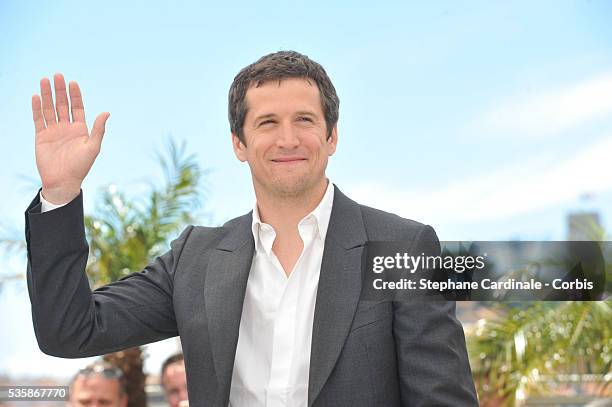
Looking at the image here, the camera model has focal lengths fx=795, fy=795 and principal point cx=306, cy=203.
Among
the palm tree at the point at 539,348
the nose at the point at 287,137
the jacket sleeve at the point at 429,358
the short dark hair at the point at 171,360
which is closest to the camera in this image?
the jacket sleeve at the point at 429,358

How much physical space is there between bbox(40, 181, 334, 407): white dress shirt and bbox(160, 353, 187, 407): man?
2009 mm

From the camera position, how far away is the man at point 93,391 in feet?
10.9

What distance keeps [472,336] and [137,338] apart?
14.5ft

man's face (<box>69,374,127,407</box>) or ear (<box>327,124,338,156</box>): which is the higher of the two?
ear (<box>327,124,338,156</box>)

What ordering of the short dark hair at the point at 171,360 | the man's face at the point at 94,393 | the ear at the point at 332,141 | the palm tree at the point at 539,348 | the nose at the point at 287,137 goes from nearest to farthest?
the nose at the point at 287,137
the ear at the point at 332,141
the man's face at the point at 94,393
the short dark hair at the point at 171,360
the palm tree at the point at 539,348

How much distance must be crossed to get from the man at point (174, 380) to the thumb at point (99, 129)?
221cm

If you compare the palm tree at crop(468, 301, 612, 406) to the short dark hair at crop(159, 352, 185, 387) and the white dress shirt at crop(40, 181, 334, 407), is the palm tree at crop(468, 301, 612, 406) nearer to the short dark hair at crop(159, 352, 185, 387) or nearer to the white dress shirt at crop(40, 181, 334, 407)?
the short dark hair at crop(159, 352, 185, 387)

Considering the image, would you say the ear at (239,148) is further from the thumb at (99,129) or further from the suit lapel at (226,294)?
the thumb at (99,129)

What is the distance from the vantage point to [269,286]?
168cm

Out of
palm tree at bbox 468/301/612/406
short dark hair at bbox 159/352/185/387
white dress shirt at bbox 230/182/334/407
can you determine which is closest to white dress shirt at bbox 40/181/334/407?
white dress shirt at bbox 230/182/334/407

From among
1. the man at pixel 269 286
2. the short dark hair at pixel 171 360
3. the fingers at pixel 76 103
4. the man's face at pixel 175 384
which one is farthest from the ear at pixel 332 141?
the short dark hair at pixel 171 360

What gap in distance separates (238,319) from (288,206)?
0.27 meters

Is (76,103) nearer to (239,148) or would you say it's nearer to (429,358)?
(239,148)

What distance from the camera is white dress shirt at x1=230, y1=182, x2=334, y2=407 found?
5.13ft
